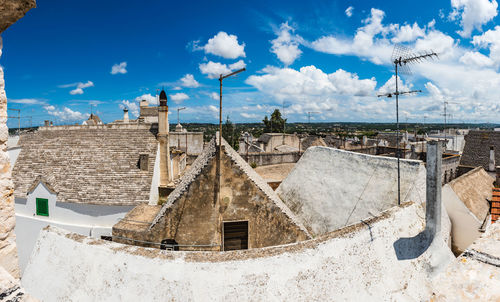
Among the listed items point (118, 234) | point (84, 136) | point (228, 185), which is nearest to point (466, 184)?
point (228, 185)

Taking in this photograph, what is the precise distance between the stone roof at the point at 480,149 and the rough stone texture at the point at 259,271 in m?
24.8

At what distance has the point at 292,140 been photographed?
4409 cm

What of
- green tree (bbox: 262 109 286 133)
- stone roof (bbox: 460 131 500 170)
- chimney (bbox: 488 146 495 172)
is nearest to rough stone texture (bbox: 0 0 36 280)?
chimney (bbox: 488 146 495 172)

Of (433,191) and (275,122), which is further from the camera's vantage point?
(275,122)

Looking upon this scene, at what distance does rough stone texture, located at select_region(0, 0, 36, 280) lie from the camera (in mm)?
3188

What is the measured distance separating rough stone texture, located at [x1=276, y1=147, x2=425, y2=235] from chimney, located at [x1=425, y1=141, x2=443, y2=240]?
3.17 meters

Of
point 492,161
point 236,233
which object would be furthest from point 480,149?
point 236,233

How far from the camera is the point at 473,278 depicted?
2.44 m

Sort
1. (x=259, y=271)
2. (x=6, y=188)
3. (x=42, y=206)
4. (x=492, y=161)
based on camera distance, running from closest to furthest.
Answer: (x=6, y=188) → (x=259, y=271) → (x=42, y=206) → (x=492, y=161)

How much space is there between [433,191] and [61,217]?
2000 cm

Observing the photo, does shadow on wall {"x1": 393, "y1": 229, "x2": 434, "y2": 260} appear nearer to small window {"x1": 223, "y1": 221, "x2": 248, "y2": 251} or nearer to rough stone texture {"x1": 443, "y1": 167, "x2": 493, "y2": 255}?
small window {"x1": 223, "y1": 221, "x2": 248, "y2": 251}

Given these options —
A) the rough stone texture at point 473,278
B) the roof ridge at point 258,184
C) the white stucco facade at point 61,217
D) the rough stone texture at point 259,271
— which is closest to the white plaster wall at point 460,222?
the rough stone texture at point 259,271

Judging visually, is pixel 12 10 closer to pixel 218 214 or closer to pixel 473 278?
pixel 473 278

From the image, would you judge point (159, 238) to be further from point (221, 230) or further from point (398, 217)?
point (398, 217)
